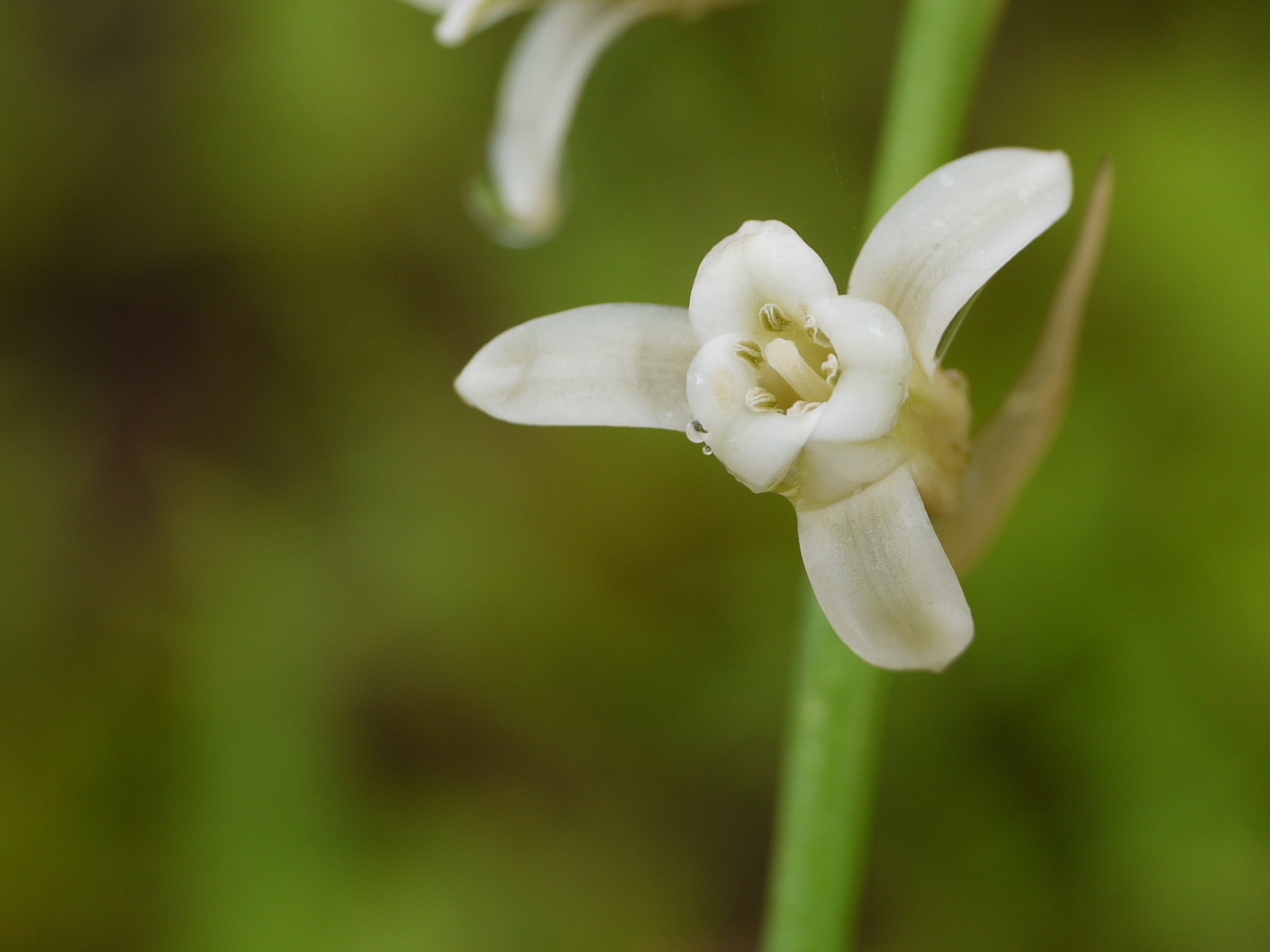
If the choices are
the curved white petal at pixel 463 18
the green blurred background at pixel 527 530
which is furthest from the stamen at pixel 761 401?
the green blurred background at pixel 527 530

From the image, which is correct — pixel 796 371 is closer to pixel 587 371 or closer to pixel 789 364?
pixel 789 364

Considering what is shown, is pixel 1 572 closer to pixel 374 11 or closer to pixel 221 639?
pixel 221 639

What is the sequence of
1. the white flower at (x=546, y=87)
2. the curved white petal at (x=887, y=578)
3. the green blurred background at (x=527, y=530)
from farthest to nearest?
1. the green blurred background at (x=527, y=530)
2. the white flower at (x=546, y=87)
3. the curved white petal at (x=887, y=578)

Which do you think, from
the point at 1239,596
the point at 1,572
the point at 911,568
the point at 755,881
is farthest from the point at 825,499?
the point at 1,572

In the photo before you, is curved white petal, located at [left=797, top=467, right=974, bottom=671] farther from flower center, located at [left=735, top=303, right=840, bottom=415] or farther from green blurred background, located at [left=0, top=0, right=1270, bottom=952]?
green blurred background, located at [left=0, top=0, right=1270, bottom=952]

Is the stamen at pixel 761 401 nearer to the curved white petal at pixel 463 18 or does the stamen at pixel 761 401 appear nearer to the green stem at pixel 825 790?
the green stem at pixel 825 790

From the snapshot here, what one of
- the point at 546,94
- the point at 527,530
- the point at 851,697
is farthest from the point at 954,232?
the point at 527,530
